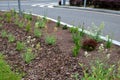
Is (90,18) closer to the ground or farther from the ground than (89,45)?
closer to the ground

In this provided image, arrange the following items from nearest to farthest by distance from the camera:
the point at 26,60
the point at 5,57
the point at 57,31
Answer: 1. the point at 26,60
2. the point at 5,57
3. the point at 57,31

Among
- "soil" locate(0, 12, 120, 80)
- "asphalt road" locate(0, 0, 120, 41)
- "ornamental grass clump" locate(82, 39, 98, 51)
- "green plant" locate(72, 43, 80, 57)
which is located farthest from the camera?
"asphalt road" locate(0, 0, 120, 41)

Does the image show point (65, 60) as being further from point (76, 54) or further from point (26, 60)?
point (26, 60)

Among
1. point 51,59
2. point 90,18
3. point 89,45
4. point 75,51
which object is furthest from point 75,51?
point 90,18

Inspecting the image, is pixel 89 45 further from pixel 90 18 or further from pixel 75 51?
pixel 90 18

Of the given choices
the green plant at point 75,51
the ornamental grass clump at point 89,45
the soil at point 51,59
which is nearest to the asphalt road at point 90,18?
the ornamental grass clump at point 89,45

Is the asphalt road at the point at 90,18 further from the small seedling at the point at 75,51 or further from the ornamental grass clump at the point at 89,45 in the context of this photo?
the small seedling at the point at 75,51

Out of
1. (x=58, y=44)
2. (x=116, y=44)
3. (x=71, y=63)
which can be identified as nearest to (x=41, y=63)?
(x=71, y=63)

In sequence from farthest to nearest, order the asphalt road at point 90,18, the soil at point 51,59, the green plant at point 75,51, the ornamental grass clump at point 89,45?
the asphalt road at point 90,18 < the ornamental grass clump at point 89,45 < the green plant at point 75,51 < the soil at point 51,59

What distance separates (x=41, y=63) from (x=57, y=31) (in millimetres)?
3795

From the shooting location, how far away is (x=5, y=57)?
294 inches

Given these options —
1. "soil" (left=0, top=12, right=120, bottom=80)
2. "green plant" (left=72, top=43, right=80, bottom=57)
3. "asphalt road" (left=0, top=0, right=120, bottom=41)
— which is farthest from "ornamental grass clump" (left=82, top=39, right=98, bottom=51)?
"asphalt road" (left=0, top=0, right=120, bottom=41)

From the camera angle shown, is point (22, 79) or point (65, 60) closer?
point (22, 79)

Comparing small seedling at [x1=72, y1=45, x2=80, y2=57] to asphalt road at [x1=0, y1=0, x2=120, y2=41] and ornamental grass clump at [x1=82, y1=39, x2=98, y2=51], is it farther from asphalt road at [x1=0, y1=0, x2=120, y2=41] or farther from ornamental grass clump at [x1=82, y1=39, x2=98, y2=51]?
asphalt road at [x1=0, y1=0, x2=120, y2=41]
